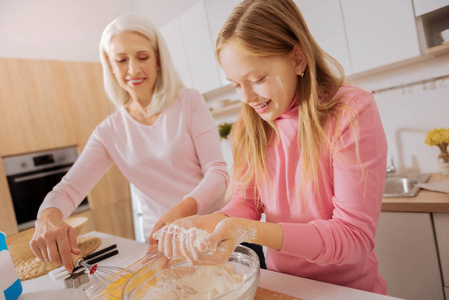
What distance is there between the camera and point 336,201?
0.71 m

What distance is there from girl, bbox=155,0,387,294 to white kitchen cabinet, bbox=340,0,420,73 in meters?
1.03

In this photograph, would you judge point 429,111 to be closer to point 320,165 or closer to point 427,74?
point 427,74

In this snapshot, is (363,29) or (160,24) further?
(160,24)

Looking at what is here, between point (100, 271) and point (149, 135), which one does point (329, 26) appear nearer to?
point (149, 135)

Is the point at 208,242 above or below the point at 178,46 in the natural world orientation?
below

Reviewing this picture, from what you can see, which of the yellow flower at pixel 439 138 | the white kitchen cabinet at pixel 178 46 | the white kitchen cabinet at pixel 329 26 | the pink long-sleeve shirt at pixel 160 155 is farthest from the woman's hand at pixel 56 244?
the white kitchen cabinet at pixel 178 46

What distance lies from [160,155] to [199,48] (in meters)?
1.63

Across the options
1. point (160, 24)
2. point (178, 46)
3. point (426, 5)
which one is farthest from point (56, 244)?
point (160, 24)

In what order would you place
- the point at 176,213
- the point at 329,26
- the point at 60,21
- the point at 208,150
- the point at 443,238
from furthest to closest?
the point at 60,21, the point at 329,26, the point at 443,238, the point at 208,150, the point at 176,213

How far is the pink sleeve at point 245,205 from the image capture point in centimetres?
91

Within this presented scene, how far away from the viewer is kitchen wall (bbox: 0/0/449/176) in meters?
1.77

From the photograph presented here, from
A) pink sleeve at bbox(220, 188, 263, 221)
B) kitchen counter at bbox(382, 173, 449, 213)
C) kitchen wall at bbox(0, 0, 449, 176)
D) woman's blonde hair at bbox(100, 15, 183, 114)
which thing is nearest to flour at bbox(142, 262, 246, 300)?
pink sleeve at bbox(220, 188, 263, 221)

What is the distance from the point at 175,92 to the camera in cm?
127

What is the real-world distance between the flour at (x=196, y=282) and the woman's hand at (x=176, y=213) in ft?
0.56
